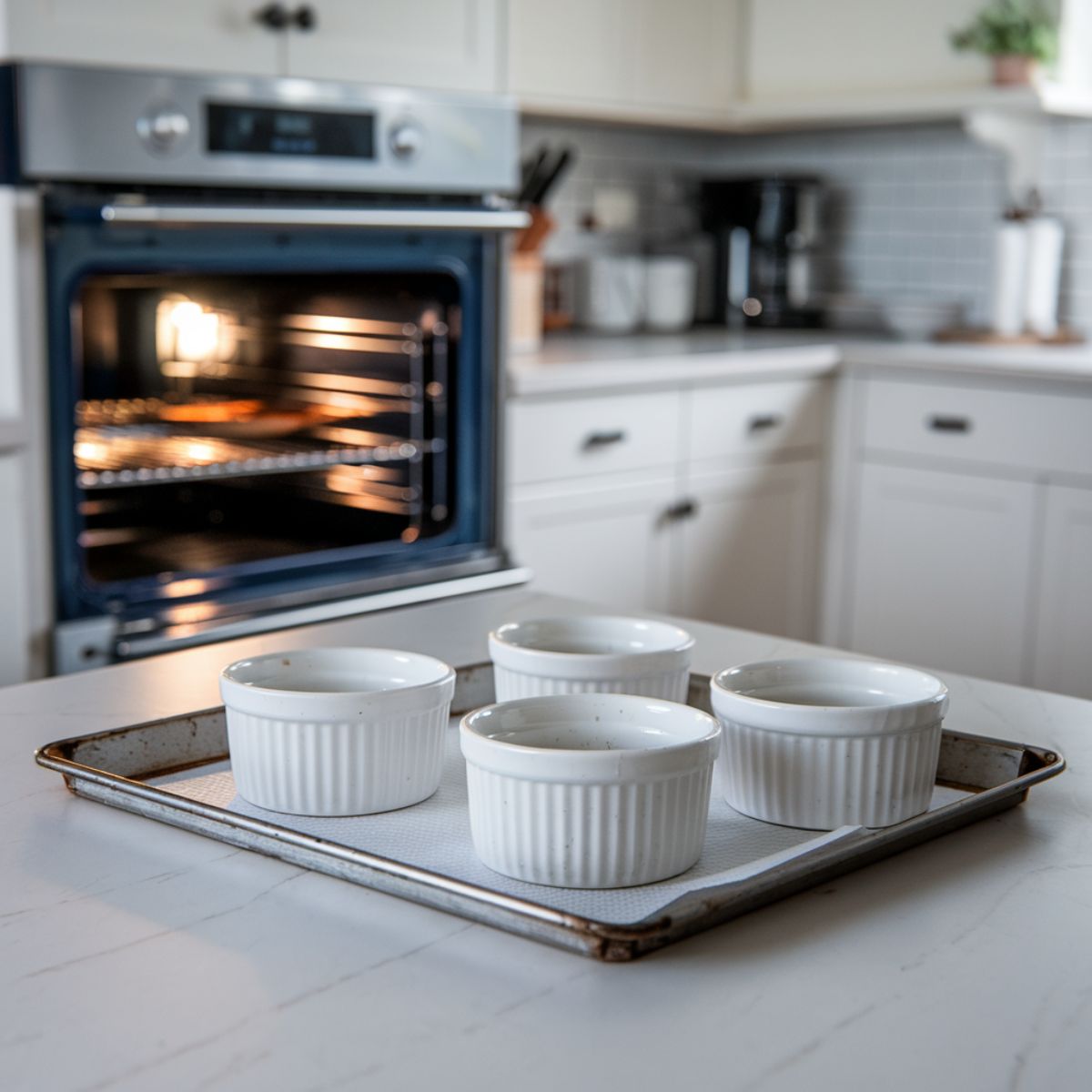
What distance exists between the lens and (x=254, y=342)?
2.43m

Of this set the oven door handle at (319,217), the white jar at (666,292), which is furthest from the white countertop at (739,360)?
the oven door handle at (319,217)

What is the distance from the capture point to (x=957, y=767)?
87 centimetres

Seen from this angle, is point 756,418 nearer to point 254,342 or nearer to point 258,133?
point 254,342

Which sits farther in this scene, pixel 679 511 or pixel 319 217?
pixel 679 511

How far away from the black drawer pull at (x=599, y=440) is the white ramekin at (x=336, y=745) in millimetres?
1909

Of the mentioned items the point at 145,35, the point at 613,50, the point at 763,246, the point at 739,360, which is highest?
the point at 613,50

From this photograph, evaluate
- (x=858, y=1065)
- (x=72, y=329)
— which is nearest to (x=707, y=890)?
(x=858, y=1065)

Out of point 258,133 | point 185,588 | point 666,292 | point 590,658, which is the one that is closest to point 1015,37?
point 666,292

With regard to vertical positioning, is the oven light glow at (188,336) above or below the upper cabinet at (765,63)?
below

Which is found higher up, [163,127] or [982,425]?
[163,127]

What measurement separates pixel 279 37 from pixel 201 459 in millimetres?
648

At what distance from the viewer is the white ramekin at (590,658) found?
0.85m

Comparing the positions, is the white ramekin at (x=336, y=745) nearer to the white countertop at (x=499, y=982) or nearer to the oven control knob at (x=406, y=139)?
the white countertop at (x=499, y=982)

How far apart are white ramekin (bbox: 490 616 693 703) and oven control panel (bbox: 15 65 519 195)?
Answer: 1.36 meters
